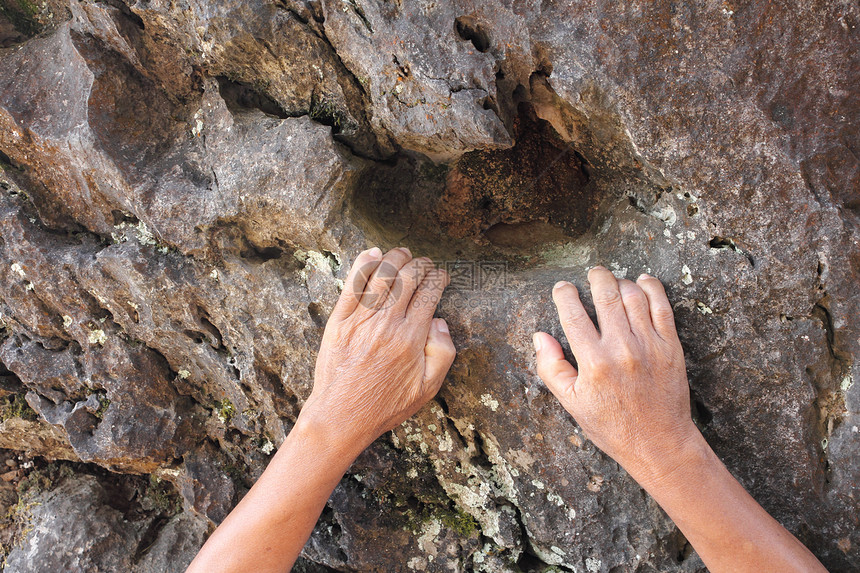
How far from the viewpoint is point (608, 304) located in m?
1.90

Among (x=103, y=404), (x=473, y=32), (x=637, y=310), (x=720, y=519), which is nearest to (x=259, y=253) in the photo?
(x=103, y=404)

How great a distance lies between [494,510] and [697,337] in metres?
1.07

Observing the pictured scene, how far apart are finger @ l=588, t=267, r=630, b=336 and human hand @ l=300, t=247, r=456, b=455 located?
1.83 ft

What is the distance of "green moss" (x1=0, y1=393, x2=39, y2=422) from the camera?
268 centimetres

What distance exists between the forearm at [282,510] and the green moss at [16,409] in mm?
1390

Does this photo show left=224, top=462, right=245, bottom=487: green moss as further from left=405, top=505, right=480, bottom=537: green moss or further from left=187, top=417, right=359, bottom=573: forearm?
left=405, top=505, right=480, bottom=537: green moss

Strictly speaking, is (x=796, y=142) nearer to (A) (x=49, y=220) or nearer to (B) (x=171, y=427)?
(B) (x=171, y=427)

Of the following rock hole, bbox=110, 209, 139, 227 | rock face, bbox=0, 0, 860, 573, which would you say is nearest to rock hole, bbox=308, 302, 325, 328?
rock face, bbox=0, 0, 860, 573

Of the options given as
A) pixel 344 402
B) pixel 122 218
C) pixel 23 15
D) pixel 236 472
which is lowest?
pixel 236 472

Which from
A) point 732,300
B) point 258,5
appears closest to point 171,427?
point 258,5

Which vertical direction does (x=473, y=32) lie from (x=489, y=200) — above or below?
above

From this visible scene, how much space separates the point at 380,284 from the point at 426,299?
0.21 m

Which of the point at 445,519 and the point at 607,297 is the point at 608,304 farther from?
the point at 445,519

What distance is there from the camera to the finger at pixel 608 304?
186cm
